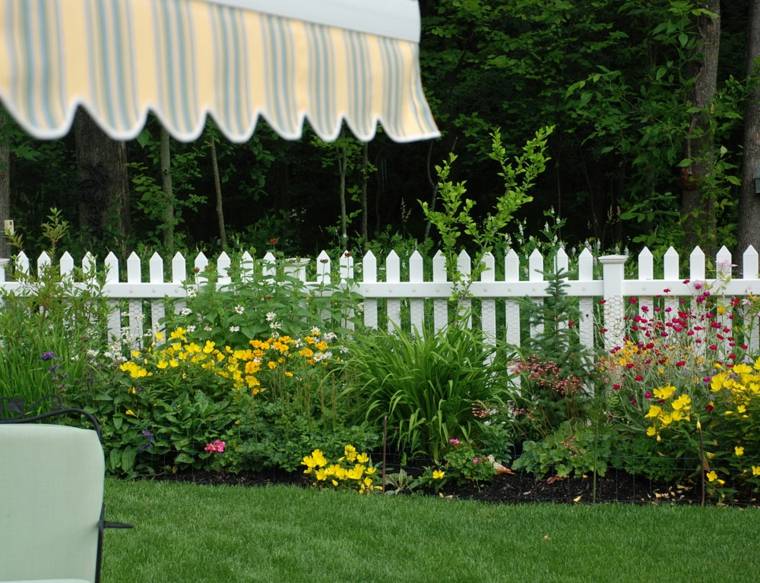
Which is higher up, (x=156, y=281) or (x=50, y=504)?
(x=156, y=281)

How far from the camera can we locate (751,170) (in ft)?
28.3

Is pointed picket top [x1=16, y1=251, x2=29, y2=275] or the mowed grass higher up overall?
pointed picket top [x1=16, y1=251, x2=29, y2=275]

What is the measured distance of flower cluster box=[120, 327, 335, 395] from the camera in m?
5.44

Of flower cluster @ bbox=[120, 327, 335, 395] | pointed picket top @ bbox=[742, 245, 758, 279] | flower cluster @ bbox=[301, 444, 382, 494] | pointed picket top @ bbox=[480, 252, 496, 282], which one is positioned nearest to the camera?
Answer: flower cluster @ bbox=[301, 444, 382, 494]

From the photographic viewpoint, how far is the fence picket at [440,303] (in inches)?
247

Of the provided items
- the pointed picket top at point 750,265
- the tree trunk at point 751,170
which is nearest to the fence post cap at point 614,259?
the pointed picket top at point 750,265

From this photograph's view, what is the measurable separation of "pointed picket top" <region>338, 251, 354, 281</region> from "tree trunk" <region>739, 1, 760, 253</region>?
12.9ft

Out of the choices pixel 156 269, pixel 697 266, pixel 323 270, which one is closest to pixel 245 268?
pixel 323 270

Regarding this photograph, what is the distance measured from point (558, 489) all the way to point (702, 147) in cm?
495

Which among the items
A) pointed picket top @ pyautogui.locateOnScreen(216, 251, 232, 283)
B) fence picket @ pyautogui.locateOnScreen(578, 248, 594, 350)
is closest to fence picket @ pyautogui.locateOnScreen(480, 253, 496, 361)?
fence picket @ pyautogui.locateOnScreen(578, 248, 594, 350)

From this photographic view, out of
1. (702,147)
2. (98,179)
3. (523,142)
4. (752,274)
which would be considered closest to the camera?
(752,274)

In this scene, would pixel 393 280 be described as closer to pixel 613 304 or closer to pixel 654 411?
pixel 613 304

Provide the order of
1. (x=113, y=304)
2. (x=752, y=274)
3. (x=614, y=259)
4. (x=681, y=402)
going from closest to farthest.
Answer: (x=681, y=402), (x=614, y=259), (x=752, y=274), (x=113, y=304)

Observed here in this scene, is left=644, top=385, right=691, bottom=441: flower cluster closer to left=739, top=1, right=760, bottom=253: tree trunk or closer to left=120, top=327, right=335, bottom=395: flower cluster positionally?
left=120, top=327, right=335, bottom=395: flower cluster
